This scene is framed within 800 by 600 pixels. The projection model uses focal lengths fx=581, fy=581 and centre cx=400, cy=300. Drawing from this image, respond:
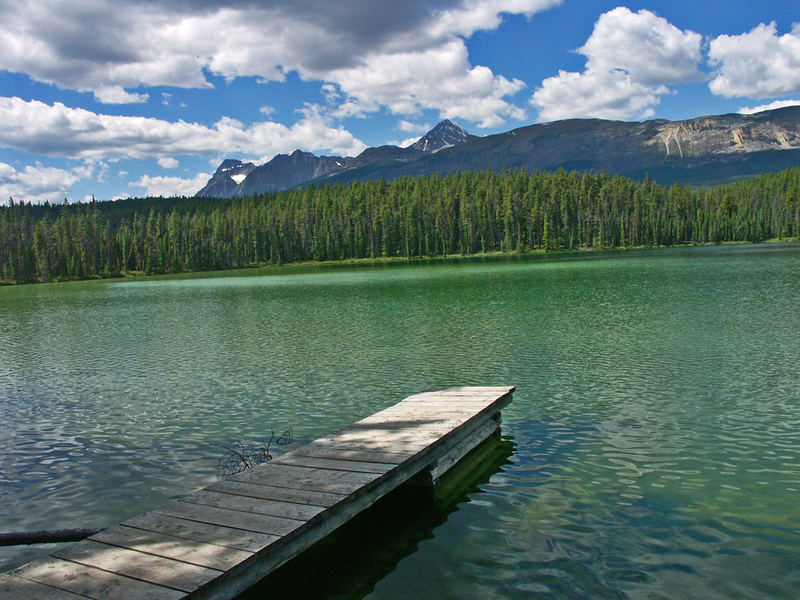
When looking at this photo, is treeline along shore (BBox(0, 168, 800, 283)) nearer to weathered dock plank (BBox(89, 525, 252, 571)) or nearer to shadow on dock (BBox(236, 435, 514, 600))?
shadow on dock (BBox(236, 435, 514, 600))

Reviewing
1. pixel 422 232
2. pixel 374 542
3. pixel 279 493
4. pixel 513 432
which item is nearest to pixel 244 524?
pixel 279 493

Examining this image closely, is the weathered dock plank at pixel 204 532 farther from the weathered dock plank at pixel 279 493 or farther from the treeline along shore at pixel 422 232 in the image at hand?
the treeline along shore at pixel 422 232

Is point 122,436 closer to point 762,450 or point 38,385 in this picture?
point 38,385

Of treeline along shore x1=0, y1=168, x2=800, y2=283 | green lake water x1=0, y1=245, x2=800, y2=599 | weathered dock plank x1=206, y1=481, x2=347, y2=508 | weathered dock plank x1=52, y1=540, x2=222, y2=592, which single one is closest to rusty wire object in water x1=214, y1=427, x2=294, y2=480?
green lake water x1=0, y1=245, x2=800, y2=599

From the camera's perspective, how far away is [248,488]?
9.20 metres

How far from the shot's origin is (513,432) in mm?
14188

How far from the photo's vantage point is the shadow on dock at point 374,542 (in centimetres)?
800

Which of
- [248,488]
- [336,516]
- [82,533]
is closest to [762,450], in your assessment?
[336,516]

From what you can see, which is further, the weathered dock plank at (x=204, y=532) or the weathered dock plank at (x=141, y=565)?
the weathered dock plank at (x=204, y=532)

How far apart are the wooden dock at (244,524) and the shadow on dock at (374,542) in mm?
432

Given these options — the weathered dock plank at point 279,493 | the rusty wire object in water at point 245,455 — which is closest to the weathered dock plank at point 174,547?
the weathered dock plank at point 279,493

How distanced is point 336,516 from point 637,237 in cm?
19845

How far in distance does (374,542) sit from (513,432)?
5.87 m

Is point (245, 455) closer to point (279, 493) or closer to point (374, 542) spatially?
point (279, 493)
